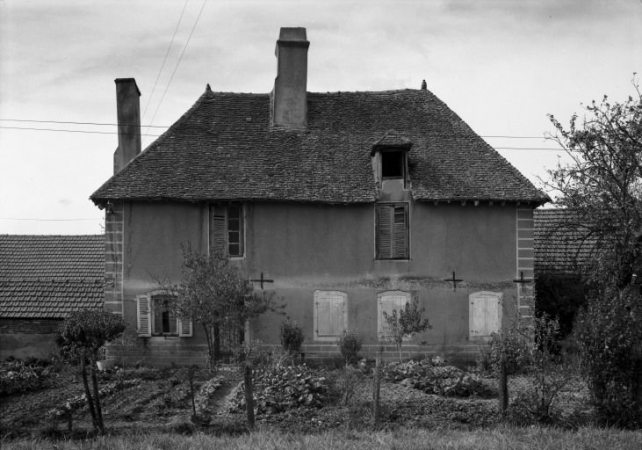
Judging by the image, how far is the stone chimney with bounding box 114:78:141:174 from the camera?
1028 inches

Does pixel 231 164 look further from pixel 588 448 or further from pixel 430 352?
pixel 588 448

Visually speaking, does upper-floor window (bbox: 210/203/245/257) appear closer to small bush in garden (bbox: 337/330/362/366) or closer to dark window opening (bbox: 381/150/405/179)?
small bush in garden (bbox: 337/330/362/366)

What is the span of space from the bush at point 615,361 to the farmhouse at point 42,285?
1732cm

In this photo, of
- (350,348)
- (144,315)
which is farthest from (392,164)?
(144,315)

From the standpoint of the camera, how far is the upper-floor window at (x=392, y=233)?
2358 cm

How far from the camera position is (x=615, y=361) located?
46.6 feet

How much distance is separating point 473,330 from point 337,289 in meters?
4.01

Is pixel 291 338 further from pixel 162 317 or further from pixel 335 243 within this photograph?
pixel 162 317

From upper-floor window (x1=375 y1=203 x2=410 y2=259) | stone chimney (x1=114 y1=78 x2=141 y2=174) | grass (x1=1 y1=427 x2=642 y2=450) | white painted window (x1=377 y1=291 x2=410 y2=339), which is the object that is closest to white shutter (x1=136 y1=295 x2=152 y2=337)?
stone chimney (x1=114 y1=78 x2=141 y2=174)

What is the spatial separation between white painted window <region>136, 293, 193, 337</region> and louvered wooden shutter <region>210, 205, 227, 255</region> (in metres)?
2.03

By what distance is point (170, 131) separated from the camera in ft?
83.0

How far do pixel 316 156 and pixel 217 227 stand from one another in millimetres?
3724

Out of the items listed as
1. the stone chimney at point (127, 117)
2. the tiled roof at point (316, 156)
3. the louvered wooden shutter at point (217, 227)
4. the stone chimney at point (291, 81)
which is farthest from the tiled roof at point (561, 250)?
the stone chimney at point (127, 117)

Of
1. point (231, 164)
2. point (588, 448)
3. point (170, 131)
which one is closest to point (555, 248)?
point (231, 164)
